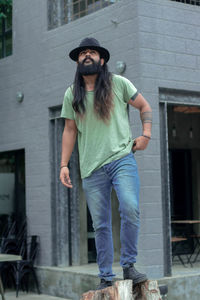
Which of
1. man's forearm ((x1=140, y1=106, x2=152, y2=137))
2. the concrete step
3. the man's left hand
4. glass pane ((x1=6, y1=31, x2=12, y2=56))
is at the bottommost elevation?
the concrete step

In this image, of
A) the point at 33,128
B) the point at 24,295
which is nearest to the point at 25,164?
the point at 33,128

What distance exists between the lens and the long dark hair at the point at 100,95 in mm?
4293

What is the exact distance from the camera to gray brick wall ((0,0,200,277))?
25.0 feet

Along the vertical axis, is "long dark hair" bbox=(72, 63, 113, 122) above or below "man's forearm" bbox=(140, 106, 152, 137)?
above

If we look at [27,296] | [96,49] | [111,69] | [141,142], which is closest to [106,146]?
[141,142]

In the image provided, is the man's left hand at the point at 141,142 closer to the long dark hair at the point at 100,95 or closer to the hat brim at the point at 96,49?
the long dark hair at the point at 100,95

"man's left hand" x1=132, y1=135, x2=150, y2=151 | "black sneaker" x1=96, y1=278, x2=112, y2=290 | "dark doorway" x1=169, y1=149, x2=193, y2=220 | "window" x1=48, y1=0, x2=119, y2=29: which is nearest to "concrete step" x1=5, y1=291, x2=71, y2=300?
"dark doorway" x1=169, y1=149, x2=193, y2=220

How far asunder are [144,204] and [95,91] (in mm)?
3428

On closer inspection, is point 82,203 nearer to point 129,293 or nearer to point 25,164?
point 25,164

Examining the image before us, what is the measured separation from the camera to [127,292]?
4.12 m

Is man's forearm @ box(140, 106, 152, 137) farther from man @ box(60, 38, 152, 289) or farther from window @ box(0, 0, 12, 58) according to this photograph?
window @ box(0, 0, 12, 58)

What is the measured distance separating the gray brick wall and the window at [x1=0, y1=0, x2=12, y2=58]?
48 centimetres

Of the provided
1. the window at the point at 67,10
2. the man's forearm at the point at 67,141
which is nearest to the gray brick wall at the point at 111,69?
the window at the point at 67,10

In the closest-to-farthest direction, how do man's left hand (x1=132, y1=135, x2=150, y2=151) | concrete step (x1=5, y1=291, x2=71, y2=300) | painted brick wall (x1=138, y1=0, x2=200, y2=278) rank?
man's left hand (x1=132, y1=135, x2=150, y2=151) < painted brick wall (x1=138, y1=0, x2=200, y2=278) < concrete step (x1=5, y1=291, x2=71, y2=300)
